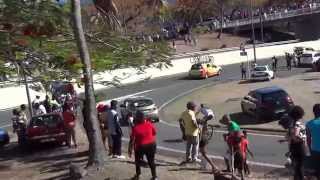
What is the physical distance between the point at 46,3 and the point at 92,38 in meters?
4.67

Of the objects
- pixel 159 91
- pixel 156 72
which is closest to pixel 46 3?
pixel 159 91

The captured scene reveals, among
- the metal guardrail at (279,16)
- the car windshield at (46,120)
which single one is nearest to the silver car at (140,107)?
the car windshield at (46,120)

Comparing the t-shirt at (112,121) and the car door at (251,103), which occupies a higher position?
the t-shirt at (112,121)

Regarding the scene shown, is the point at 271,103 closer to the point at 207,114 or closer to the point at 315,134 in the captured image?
the point at 207,114

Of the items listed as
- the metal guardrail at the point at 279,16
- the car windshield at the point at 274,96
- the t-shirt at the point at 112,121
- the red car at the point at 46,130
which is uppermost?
the metal guardrail at the point at 279,16

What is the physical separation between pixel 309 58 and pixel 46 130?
44.1 metres

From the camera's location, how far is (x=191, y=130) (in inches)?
632

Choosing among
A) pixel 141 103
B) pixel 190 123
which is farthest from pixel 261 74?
pixel 190 123

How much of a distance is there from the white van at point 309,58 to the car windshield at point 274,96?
31357 mm

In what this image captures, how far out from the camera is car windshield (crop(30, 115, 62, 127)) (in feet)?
76.8

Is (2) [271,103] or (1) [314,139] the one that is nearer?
(1) [314,139]

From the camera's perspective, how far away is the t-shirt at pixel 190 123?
52.0 ft

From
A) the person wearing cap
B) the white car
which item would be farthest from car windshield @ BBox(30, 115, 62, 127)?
the white car

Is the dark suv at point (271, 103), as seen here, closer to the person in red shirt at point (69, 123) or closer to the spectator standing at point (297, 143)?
the person in red shirt at point (69, 123)
